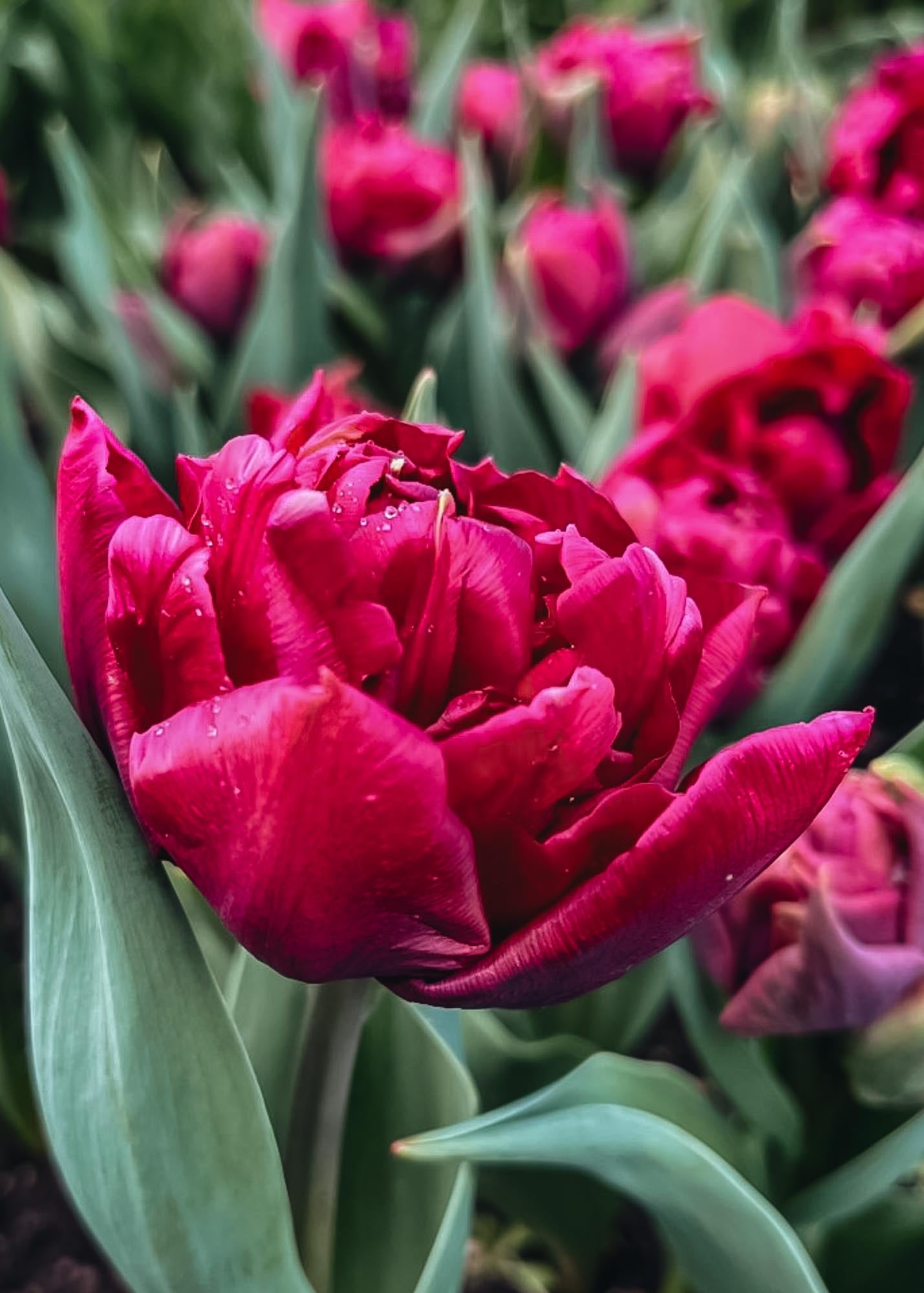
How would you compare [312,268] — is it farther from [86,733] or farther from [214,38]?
[214,38]

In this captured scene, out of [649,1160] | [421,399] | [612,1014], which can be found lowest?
[612,1014]

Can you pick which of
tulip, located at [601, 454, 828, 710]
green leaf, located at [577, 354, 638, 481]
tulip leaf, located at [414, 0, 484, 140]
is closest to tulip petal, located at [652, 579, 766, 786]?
tulip, located at [601, 454, 828, 710]

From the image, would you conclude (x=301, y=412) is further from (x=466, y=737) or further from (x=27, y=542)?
(x=27, y=542)

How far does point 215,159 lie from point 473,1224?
740 millimetres

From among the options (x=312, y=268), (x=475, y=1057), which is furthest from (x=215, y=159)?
(x=475, y=1057)

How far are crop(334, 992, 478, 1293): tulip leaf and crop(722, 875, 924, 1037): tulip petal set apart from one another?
8cm

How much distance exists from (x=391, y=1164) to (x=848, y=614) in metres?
0.21

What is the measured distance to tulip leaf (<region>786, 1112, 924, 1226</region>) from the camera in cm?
29

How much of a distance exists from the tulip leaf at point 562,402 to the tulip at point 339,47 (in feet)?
1.08

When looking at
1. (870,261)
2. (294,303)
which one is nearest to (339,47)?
(294,303)

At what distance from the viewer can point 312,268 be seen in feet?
1.83

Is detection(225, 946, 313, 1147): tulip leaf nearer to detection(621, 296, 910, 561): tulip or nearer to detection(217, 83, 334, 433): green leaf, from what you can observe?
detection(621, 296, 910, 561): tulip

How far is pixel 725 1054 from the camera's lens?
34cm

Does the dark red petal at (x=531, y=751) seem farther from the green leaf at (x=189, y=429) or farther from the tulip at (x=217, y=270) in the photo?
the tulip at (x=217, y=270)
